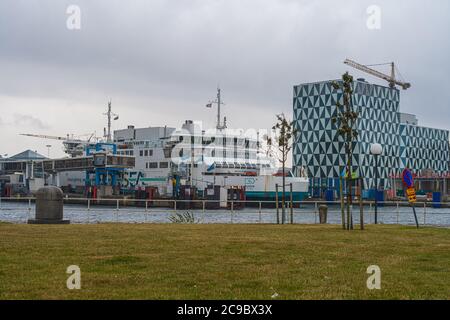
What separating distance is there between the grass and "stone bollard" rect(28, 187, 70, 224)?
26.1 ft

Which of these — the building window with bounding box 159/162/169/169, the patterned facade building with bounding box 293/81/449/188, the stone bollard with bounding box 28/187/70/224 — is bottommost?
the stone bollard with bounding box 28/187/70/224

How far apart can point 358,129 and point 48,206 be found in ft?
415

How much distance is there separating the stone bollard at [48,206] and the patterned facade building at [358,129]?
124m

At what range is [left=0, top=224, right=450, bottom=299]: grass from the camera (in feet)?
30.3

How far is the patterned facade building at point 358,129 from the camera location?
498 feet

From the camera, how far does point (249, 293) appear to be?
916 centimetres

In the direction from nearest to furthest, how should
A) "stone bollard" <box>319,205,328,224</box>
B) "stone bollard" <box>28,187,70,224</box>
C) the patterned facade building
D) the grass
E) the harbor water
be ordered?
the grass, "stone bollard" <box>28,187,70,224</box>, "stone bollard" <box>319,205,328,224</box>, the harbor water, the patterned facade building

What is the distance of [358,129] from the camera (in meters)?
147

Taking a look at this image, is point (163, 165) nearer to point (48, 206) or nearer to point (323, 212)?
point (323, 212)

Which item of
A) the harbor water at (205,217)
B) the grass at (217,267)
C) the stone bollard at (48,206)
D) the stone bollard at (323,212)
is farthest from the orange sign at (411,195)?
the stone bollard at (48,206)

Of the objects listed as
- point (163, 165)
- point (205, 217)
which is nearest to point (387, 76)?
point (163, 165)

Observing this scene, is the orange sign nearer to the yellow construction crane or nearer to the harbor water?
the harbor water

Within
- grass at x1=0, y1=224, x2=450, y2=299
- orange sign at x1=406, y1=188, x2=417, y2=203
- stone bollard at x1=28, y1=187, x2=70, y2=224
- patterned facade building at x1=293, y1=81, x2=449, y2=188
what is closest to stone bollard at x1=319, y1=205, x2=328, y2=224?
orange sign at x1=406, y1=188, x2=417, y2=203
